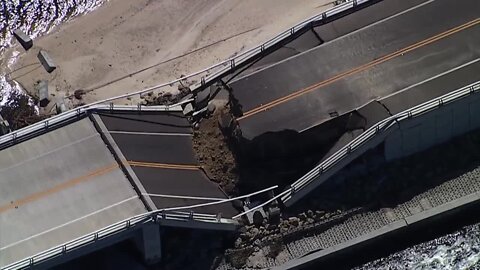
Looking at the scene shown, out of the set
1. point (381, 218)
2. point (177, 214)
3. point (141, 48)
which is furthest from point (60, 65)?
point (381, 218)

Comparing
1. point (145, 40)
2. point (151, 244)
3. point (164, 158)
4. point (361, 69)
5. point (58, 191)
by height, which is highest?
point (145, 40)

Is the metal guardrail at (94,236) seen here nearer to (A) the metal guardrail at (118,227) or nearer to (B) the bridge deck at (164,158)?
(A) the metal guardrail at (118,227)

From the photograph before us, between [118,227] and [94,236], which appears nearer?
[94,236]

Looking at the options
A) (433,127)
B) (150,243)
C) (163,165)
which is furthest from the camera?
(433,127)

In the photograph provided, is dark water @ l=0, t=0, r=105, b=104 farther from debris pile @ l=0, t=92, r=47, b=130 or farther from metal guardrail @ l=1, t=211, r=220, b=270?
metal guardrail @ l=1, t=211, r=220, b=270

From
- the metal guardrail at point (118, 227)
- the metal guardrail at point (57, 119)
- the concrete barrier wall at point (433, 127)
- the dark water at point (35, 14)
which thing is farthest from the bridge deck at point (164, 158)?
the dark water at point (35, 14)

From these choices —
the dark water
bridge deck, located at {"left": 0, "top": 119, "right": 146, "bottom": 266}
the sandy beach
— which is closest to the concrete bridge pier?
bridge deck, located at {"left": 0, "top": 119, "right": 146, "bottom": 266}

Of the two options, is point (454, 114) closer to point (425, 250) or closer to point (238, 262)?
point (425, 250)

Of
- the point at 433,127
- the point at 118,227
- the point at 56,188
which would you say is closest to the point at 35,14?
the point at 56,188

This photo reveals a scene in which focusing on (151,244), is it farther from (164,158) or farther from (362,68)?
(362,68)
